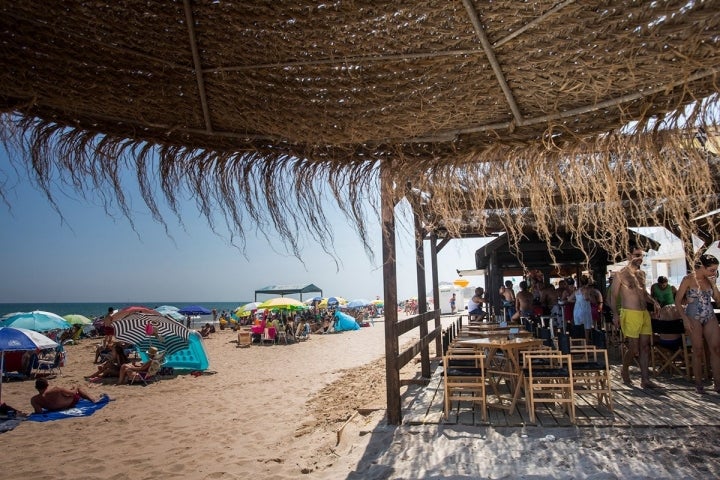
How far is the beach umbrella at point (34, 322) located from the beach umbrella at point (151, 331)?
6.71m

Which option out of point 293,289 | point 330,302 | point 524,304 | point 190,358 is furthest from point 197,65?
point 293,289

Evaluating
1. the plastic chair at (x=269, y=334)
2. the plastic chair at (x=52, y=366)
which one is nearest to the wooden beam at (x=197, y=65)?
the plastic chair at (x=52, y=366)

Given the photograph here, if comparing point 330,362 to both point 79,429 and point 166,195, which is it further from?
point 166,195

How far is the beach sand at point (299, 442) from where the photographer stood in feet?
13.2

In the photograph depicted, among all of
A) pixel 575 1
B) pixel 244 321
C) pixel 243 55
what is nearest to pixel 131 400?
pixel 243 55

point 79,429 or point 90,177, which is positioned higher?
point 90,177

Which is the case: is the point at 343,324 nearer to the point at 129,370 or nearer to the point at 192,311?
the point at 192,311

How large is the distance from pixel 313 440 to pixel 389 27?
5578mm

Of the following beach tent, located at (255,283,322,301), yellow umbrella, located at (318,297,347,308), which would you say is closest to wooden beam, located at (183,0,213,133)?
yellow umbrella, located at (318,297,347,308)

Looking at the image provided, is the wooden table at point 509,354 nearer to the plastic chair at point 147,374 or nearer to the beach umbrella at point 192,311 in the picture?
the plastic chair at point 147,374

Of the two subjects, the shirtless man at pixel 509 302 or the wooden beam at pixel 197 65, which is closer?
the wooden beam at pixel 197 65

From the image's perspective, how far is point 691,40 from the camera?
5.23 ft

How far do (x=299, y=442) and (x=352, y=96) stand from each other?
5221 millimetres

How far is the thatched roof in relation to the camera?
1652 millimetres
